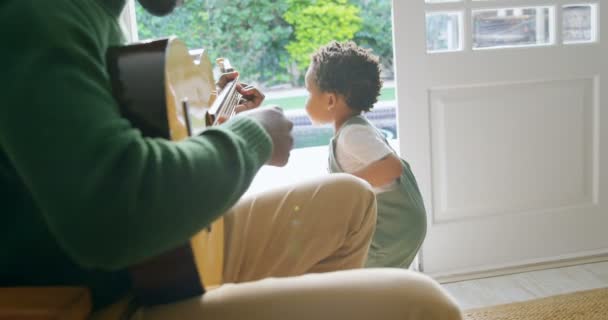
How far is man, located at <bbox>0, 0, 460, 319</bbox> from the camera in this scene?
0.60m

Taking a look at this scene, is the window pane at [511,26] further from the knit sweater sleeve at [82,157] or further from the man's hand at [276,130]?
the knit sweater sleeve at [82,157]

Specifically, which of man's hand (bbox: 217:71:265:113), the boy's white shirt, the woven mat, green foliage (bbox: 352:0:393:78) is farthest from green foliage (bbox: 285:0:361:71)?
man's hand (bbox: 217:71:265:113)

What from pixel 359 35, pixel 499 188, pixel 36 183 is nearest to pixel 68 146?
pixel 36 183

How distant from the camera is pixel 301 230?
1.04 meters

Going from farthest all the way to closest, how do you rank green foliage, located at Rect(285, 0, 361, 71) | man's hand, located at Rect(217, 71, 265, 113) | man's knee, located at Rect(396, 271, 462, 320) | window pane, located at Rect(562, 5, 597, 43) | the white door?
green foliage, located at Rect(285, 0, 361, 71) < window pane, located at Rect(562, 5, 597, 43) < the white door < man's hand, located at Rect(217, 71, 265, 113) < man's knee, located at Rect(396, 271, 462, 320)

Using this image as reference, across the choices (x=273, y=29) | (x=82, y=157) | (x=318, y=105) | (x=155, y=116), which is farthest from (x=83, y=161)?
(x=273, y=29)

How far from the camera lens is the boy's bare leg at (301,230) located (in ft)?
3.38

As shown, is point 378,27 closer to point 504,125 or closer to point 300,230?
point 504,125

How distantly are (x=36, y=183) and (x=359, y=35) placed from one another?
8.52 metres

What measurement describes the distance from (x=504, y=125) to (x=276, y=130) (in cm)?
145

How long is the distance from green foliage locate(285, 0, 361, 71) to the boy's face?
6604 millimetres

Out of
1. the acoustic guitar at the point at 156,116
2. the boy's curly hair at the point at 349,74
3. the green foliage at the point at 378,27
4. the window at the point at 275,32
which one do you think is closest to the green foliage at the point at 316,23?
the window at the point at 275,32

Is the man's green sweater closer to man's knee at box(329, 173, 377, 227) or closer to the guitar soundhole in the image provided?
the guitar soundhole

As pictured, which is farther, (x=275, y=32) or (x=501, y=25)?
(x=275, y=32)
